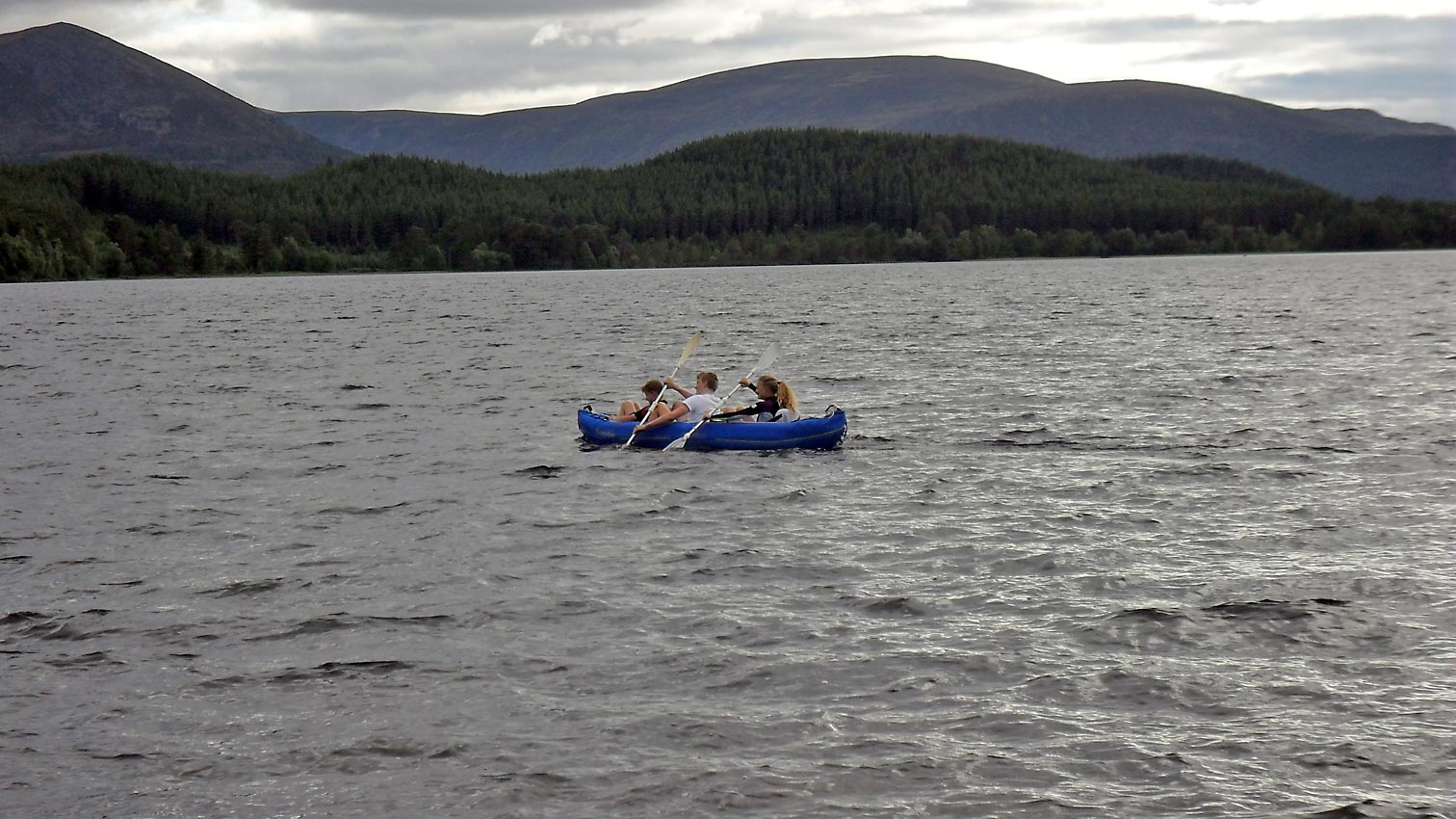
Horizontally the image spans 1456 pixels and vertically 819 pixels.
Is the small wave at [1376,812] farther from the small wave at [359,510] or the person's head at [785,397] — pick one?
the person's head at [785,397]

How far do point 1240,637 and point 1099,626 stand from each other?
1265 millimetres

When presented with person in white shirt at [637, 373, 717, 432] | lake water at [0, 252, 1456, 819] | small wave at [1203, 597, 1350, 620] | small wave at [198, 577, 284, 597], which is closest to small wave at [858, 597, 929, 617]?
lake water at [0, 252, 1456, 819]

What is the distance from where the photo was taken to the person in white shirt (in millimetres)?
27094

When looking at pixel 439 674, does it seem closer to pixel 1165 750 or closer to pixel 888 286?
pixel 1165 750

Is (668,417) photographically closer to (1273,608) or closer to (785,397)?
(785,397)

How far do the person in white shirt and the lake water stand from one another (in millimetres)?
684

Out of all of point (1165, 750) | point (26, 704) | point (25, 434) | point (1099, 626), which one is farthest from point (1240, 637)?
point (25, 434)

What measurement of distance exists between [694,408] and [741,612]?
1261 cm

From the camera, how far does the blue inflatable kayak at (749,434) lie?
26.8 m

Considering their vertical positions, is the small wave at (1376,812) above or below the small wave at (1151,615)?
below

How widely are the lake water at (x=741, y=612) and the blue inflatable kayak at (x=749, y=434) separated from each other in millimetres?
348

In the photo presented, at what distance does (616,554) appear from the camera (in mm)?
18031

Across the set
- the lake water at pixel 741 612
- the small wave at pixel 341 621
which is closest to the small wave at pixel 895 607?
the lake water at pixel 741 612

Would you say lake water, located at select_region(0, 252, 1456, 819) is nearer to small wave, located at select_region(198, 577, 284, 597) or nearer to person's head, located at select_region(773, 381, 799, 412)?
small wave, located at select_region(198, 577, 284, 597)
